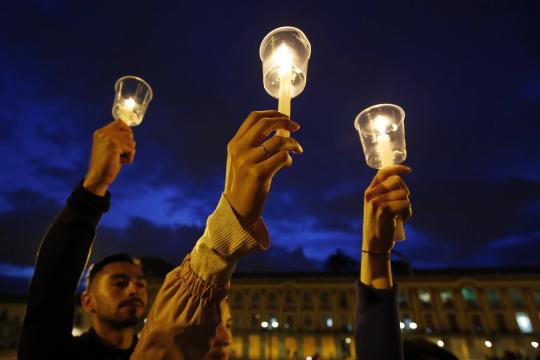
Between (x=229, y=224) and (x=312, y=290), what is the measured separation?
167ft

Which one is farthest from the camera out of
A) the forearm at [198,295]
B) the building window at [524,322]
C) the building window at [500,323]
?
the building window at [500,323]

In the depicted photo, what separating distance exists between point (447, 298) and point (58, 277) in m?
54.6

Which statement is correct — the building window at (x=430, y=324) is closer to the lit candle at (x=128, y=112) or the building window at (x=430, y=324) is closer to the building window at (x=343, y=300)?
the building window at (x=343, y=300)

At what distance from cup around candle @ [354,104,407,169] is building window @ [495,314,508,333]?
55363mm

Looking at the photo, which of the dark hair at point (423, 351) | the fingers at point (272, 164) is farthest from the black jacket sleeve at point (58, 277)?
the dark hair at point (423, 351)

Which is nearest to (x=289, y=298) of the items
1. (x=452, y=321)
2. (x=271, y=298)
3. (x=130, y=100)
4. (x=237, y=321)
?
(x=271, y=298)

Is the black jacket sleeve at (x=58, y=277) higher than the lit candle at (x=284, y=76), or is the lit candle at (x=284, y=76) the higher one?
the lit candle at (x=284, y=76)

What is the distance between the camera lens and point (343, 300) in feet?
156

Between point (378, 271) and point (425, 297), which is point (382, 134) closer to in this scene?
point (378, 271)

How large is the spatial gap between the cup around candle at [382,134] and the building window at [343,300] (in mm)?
50087

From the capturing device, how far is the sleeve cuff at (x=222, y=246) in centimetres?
92

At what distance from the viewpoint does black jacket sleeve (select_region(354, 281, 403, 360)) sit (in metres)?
1.77

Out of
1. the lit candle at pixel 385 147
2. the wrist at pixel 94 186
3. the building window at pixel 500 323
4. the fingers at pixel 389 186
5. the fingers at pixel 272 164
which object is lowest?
the building window at pixel 500 323

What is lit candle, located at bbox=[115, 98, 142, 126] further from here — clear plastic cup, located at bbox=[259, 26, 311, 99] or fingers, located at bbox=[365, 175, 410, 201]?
fingers, located at bbox=[365, 175, 410, 201]
